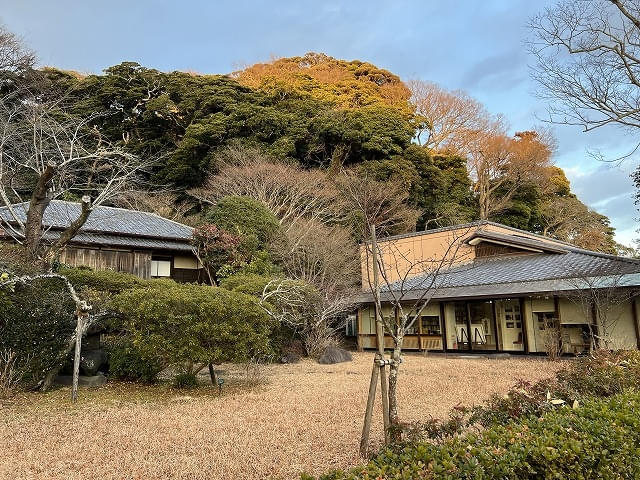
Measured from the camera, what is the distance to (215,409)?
6.81 metres

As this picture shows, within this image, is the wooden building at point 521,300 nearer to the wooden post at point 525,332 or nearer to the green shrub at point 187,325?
the wooden post at point 525,332

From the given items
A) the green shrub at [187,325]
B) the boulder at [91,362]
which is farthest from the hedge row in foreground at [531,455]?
the boulder at [91,362]

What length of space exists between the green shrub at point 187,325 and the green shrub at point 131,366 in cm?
62

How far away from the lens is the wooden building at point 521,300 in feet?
39.2

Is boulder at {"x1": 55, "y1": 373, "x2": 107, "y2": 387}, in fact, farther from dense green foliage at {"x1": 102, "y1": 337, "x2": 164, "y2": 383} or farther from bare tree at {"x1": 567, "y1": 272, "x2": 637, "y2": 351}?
bare tree at {"x1": 567, "y1": 272, "x2": 637, "y2": 351}

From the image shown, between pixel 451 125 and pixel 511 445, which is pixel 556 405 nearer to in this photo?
pixel 511 445

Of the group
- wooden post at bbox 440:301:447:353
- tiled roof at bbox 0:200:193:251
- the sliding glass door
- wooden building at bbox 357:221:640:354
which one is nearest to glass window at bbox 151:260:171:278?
tiled roof at bbox 0:200:193:251

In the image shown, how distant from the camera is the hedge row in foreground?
99.0 inches

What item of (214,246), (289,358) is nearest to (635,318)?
(289,358)

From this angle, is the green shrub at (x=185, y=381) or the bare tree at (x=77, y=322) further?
the green shrub at (x=185, y=381)

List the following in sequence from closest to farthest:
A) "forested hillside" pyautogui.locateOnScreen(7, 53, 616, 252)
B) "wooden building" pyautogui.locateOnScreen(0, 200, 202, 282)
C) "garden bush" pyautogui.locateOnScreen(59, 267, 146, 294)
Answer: "garden bush" pyautogui.locateOnScreen(59, 267, 146, 294) < "wooden building" pyautogui.locateOnScreen(0, 200, 202, 282) < "forested hillside" pyautogui.locateOnScreen(7, 53, 616, 252)

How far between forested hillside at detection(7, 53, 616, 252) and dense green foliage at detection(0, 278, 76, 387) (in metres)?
12.9

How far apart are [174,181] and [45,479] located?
21811 millimetres

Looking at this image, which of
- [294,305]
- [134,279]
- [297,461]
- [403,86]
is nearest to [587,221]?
[403,86]
